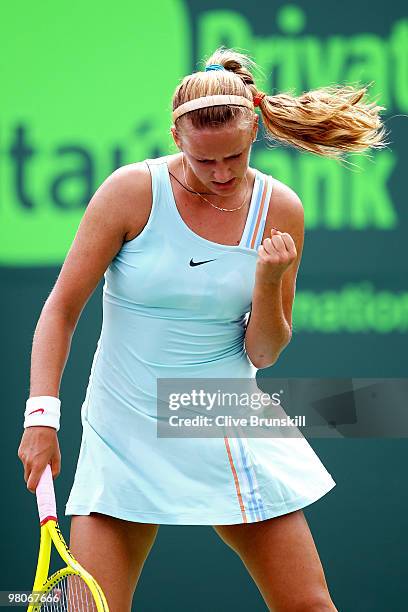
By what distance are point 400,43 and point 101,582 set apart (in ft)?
9.21

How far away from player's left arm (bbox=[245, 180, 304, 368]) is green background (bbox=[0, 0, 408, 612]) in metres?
1.78

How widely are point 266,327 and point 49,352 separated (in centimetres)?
52

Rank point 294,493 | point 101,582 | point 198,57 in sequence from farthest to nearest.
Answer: point 198,57 → point 294,493 → point 101,582

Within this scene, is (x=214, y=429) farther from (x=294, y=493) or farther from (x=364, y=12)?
(x=364, y=12)

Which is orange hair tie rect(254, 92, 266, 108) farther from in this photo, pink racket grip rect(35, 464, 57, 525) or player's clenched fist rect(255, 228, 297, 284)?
pink racket grip rect(35, 464, 57, 525)

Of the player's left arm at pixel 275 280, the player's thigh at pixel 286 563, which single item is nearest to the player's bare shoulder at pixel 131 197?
the player's left arm at pixel 275 280

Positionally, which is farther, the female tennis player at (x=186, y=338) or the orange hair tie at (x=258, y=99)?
the orange hair tie at (x=258, y=99)

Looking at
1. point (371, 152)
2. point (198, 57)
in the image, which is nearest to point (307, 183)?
point (371, 152)

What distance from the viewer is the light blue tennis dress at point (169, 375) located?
2.89m

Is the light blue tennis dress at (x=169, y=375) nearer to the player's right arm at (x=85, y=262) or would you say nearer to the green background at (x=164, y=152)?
the player's right arm at (x=85, y=262)

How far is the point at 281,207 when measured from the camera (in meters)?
3.00

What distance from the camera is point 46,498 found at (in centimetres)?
264

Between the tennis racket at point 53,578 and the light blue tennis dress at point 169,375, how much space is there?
222 millimetres

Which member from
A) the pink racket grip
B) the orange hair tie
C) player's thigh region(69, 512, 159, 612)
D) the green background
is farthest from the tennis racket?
the green background
